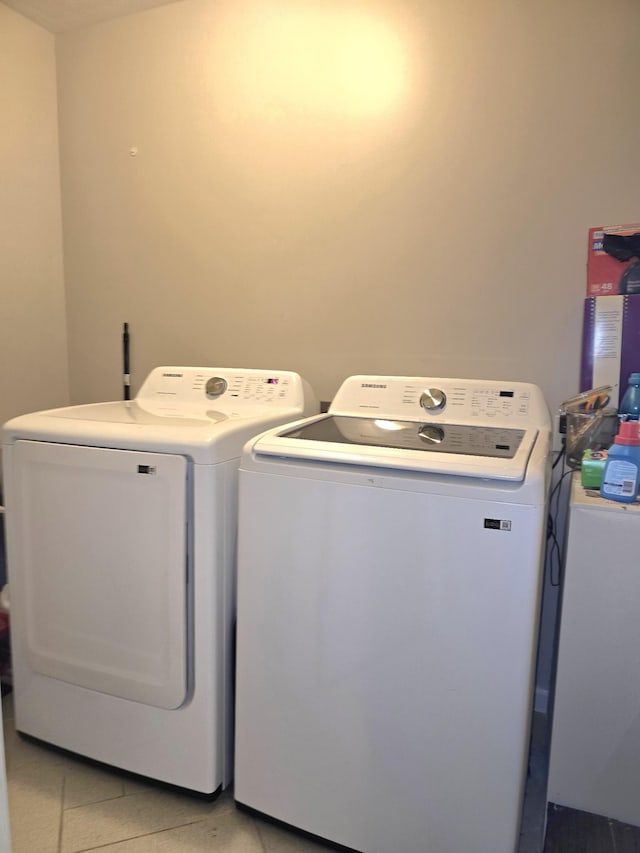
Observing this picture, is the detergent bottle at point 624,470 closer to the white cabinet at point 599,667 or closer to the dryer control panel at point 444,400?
the white cabinet at point 599,667

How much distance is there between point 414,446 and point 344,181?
113cm

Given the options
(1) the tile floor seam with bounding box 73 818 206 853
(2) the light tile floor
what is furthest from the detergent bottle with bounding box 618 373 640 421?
(1) the tile floor seam with bounding box 73 818 206 853

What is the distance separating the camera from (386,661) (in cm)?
125

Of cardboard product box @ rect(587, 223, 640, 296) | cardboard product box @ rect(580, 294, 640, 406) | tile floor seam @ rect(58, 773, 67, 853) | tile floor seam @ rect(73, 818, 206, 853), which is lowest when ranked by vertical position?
tile floor seam @ rect(58, 773, 67, 853)

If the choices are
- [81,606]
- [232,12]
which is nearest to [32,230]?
[232,12]

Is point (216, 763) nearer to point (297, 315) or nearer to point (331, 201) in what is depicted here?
point (297, 315)

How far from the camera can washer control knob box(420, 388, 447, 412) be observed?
1.72 m

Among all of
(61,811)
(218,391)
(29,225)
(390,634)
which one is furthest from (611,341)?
(29,225)

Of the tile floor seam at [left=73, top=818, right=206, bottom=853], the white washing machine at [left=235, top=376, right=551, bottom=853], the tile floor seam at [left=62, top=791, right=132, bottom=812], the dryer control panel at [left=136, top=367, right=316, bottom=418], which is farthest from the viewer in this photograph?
the dryer control panel at [left=136, top=367, right=316, bottom=418]

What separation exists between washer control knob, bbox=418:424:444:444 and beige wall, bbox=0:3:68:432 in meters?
1.70

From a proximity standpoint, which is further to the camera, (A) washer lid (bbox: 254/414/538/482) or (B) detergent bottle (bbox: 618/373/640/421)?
(B) detergent bottle (bbox: 618/373/640/421)

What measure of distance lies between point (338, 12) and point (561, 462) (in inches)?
65.9

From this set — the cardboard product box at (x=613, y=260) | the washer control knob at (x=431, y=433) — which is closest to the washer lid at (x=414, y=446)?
the washer control knob at (x=431, y=433)

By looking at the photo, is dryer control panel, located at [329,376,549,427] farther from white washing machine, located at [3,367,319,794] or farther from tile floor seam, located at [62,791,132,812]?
tile floor seam, located at [62,791,132,812]
